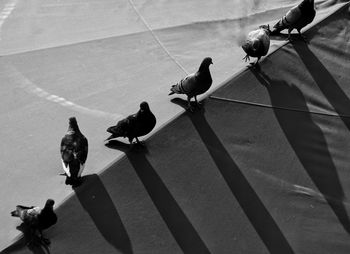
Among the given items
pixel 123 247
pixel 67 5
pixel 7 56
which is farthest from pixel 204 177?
pixel 67 5

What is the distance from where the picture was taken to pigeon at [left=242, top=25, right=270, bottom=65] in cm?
682

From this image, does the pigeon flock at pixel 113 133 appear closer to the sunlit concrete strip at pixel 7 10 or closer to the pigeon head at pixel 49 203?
the pigeon head at pixel 49 203

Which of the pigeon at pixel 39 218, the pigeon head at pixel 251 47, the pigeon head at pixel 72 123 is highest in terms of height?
the pigeon head at pixel 72 123

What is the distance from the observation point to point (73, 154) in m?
5.17

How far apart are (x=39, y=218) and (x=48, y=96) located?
2526 millimetres

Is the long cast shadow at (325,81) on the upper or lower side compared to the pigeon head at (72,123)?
lower

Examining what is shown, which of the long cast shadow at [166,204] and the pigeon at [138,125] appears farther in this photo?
the pigeon at [138,125]

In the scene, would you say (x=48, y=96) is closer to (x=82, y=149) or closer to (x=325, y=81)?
(x=82, y=149)

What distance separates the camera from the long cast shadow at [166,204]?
15.1 ft

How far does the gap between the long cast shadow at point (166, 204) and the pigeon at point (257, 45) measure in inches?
93.4

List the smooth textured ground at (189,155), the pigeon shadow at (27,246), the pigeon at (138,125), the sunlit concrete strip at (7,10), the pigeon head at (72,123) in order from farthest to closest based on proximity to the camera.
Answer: the sunlit concrete strip at (7,10), the pigeon head at (72,123), the pigeon at (138,125), the smooth textured ground at (189,155), the pigeon shadow at (27,246)

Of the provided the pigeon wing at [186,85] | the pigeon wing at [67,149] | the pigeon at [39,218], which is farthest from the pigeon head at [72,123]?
the pigeon wing at [186,85]

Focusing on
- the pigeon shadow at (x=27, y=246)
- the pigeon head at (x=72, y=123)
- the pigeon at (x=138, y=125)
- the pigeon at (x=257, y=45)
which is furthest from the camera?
the pigeon at (x=257, y=45)

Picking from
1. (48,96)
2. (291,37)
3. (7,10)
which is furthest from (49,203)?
(7,10)
